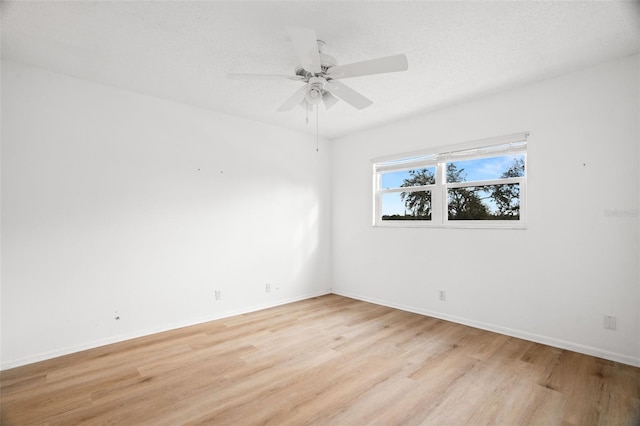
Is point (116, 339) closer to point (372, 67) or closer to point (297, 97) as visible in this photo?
point (297, 97)

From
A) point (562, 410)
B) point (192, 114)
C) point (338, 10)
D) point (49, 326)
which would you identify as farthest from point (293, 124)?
point (562, 410)

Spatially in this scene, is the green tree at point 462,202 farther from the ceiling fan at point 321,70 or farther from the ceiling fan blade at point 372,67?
the ceiling fan blade at point 372,67

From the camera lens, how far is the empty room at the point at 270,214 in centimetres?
206

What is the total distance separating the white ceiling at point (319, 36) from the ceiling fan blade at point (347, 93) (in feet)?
1.03

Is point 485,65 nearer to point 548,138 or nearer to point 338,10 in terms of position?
point 548,138

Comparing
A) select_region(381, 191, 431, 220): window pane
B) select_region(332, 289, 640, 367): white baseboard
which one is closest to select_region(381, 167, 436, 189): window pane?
select_region(381, 191, 431, 220): window pane

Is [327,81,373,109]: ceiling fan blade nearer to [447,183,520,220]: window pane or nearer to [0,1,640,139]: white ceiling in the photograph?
[0,1,640,139]: white ceiling

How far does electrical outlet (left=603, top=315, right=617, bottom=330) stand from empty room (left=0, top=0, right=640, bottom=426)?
A: 20 mm

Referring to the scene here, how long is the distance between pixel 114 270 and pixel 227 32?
257 cm

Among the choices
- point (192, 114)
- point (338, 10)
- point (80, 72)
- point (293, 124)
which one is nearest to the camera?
point (338, 10)

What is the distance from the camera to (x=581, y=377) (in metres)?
2.34

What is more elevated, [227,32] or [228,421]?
[227,32]

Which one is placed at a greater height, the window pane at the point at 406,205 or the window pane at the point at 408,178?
the window pane at the point at 408,178

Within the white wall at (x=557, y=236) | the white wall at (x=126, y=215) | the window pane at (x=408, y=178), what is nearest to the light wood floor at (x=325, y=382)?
the white wall at (x=557, y=236)
